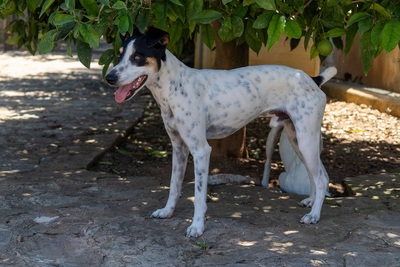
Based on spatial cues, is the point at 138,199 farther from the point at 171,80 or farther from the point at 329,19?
the point at 329,19

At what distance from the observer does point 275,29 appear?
4.12 metres

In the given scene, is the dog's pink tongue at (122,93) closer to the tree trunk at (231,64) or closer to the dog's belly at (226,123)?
the dog's belly at (226,123)

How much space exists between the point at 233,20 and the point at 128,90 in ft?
2.48

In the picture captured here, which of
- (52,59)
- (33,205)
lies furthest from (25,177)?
(52,59)

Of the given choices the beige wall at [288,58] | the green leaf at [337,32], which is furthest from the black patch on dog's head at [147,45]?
the beige wall at [288,58]

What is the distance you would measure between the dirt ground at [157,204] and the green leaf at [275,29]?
Answer: 1.20 m

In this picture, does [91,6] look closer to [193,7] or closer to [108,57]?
[193,7]

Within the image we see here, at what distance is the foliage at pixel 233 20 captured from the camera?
4.09 meters

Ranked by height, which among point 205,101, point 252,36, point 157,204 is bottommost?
point 157,204

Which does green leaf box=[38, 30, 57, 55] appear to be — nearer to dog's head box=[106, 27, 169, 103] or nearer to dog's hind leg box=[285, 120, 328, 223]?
dog's head box=[106, 27, 169, 103]

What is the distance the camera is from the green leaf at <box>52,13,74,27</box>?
4125mm

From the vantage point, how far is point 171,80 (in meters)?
4.73

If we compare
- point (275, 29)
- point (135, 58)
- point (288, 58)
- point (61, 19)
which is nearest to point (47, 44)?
point (61, 19)

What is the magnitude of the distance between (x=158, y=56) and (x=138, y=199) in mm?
1362
